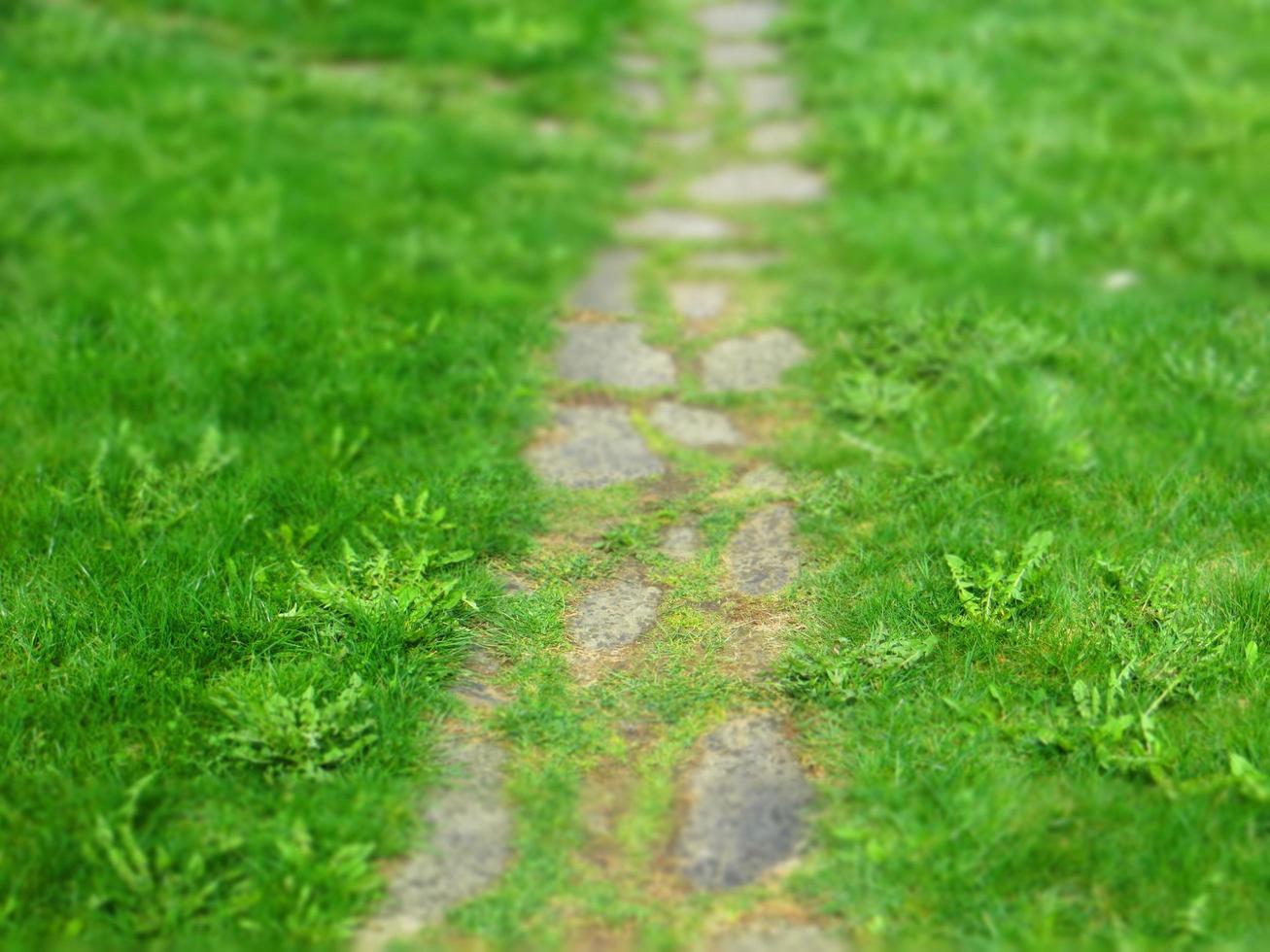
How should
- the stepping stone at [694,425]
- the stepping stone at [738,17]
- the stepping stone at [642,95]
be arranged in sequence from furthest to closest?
the stepping stone at [738,17], the stepping stone at [642,95], the stepping stone at [694,425]

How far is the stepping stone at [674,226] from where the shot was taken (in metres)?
6.34

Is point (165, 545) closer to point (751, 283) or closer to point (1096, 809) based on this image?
point (1096, 809)

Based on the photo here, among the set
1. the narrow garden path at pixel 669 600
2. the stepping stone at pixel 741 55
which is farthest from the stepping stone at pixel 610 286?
the stepping stone at pixel 741 55

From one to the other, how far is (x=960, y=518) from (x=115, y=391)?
3114mm

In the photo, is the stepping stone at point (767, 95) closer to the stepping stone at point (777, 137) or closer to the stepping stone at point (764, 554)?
the stepping stone at point (777, 137)

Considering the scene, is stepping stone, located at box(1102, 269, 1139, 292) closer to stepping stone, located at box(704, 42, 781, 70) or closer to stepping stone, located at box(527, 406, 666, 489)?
stepping stone, located at box(527, 406, 666, 489)

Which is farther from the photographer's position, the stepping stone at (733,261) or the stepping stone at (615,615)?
the stepping stone at (733,261)

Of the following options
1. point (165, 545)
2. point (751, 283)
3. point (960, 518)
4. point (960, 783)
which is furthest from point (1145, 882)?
point (751, 283)

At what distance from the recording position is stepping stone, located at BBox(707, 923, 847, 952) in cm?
262

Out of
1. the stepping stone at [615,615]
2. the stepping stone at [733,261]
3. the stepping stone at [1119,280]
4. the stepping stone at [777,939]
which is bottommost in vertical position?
the stepping stone at [777,939]

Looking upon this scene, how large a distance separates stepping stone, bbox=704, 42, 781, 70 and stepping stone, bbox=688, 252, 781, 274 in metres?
3.12

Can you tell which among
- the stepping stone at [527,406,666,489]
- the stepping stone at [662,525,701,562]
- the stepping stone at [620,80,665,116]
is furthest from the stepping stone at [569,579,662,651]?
the stepping stone at [620,80,665,116]

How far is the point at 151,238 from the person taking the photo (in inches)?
227

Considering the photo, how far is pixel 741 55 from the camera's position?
8.98 meters
